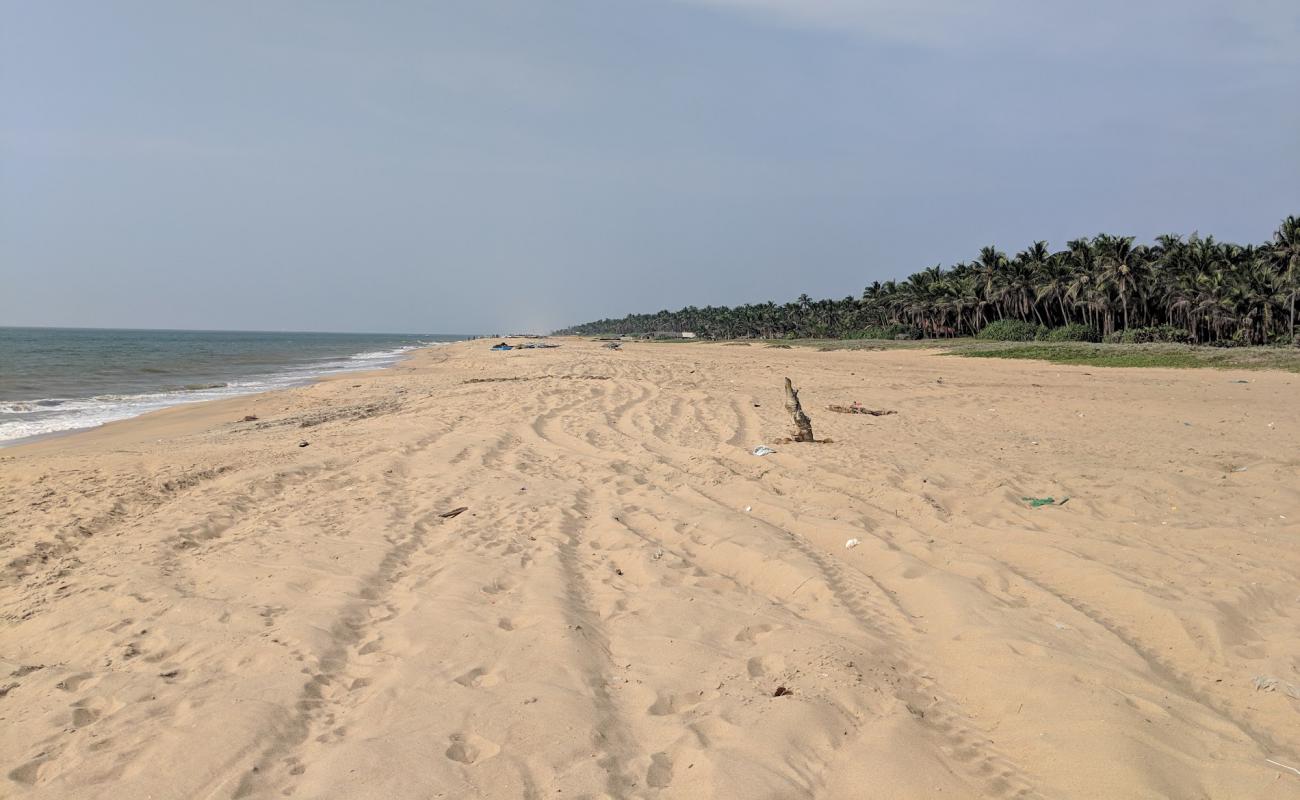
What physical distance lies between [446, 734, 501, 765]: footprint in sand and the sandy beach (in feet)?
0.06

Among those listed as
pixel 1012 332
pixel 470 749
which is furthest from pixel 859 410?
pixel 1012 332

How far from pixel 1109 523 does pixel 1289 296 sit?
165ft

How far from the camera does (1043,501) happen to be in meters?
6.70

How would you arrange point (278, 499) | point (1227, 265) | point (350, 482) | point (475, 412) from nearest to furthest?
point (278, 499), point (350, 482), point (475, 412), point (1227, 265)

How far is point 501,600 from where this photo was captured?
15.3ft

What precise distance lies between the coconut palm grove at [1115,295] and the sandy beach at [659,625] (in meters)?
46.5

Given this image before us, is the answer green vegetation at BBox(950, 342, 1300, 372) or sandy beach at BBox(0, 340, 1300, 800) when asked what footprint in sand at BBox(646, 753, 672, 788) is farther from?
green vegetation at BBox(950, 342, 1300, 372)

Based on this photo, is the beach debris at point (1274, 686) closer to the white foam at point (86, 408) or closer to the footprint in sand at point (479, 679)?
the footprint in sand at point (479, 679)

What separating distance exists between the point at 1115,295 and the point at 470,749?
6148 centimetres

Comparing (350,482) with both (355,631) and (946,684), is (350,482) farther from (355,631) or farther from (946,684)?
(946,684)

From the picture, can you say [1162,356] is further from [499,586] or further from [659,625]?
[499,586]

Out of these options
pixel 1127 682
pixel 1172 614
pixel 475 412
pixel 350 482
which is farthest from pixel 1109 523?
pixel 475 412

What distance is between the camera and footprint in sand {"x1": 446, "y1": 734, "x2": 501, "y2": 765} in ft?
9.75

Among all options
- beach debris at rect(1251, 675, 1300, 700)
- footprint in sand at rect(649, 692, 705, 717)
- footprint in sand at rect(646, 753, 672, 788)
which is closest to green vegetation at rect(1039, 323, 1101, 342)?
beach debris at rect(1251, 675, 1300, 700)
